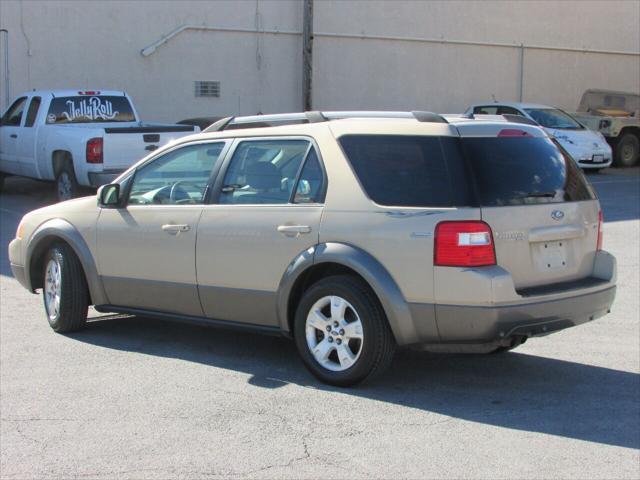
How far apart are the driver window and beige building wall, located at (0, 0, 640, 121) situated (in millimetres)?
14731

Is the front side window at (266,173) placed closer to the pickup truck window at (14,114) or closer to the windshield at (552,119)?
the pickup truck window at (14,114)

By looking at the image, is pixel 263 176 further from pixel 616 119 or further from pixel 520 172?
pixel 616 119

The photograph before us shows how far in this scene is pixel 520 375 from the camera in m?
6.45

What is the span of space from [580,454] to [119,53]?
18.6m

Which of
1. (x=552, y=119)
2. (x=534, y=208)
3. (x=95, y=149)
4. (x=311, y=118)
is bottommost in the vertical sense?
(x=95, y=149)

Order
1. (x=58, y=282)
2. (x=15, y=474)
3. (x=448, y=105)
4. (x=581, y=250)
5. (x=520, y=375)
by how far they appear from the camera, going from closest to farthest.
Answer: (x=15, y=474), (x=581, y=250), (x=520, y=375), (x=58, y=282), (x=448, y=105)

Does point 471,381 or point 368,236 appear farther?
point 471,381

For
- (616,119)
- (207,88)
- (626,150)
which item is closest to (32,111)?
(207,88)

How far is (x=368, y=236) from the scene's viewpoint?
5.76m

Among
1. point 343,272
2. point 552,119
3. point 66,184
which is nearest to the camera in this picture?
point 343,272

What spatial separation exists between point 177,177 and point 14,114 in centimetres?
1089

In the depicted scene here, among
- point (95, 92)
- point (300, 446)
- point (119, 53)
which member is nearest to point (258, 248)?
point (300, 446)

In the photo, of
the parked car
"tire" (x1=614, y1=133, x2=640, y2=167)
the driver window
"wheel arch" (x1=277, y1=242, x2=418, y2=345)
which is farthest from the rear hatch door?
"tire" (x1=614, y1=133, x2=640, y2=167)

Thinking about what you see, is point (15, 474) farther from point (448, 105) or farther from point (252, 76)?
point (448, 105)
